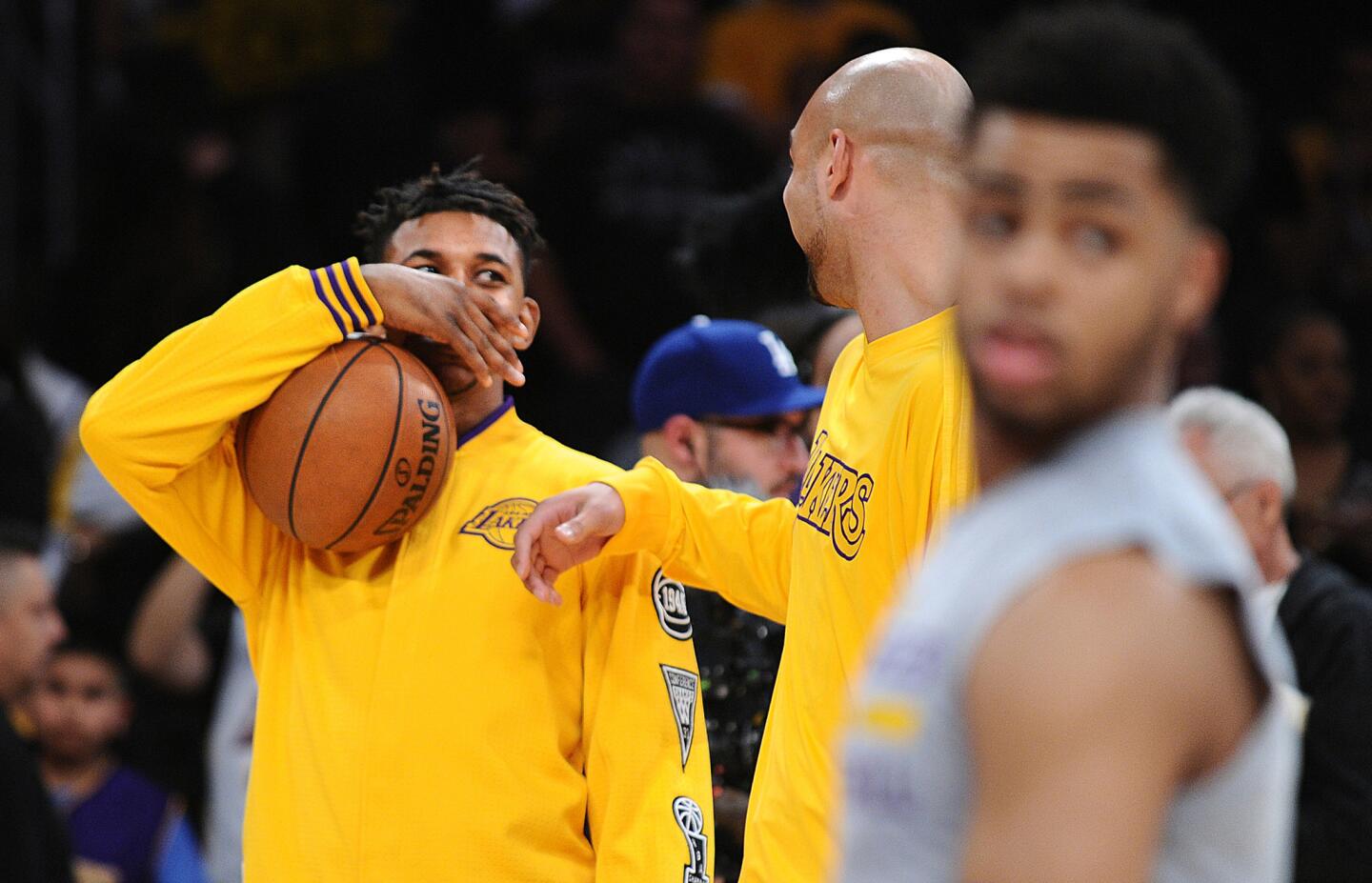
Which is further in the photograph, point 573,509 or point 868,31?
point 868,31

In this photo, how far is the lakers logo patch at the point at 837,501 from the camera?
2.85m

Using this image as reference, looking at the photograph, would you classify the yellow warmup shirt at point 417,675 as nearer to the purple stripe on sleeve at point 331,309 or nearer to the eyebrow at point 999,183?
the purple stripe on sleeve at point 331,309

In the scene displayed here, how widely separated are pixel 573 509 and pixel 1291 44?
7.16 meters

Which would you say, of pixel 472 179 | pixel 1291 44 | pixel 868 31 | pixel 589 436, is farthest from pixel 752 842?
pixel 1291 44

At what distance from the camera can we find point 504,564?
3.27m

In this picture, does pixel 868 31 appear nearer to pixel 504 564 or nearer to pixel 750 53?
pixel 750 53

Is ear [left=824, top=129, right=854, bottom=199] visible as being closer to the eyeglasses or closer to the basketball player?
the eyeglasses

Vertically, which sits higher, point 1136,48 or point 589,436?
point 1136,48

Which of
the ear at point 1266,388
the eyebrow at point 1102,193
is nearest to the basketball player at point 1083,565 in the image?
the eyebrow at point 1102,193

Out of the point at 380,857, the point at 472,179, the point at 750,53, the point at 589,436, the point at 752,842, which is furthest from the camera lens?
the point at 750,53

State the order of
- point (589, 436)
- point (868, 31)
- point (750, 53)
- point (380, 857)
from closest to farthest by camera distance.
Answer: point (380, 857) → point (589, 436) → point (868, 31) → point (750, 53)

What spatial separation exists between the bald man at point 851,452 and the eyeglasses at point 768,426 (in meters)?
0.94

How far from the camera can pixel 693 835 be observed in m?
3.28

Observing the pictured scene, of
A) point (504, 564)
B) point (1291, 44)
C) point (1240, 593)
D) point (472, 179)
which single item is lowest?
point (1291, 44)
